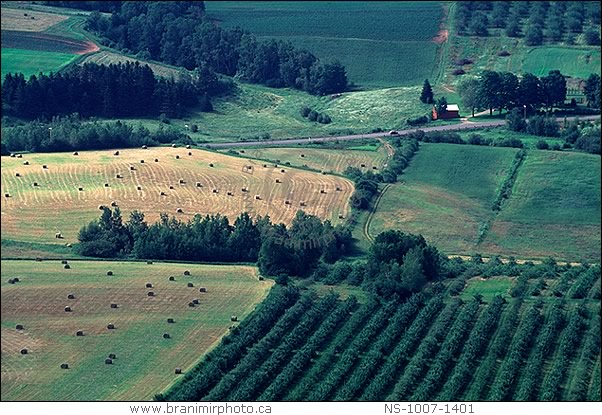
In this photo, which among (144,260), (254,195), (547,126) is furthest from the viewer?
(547,126)

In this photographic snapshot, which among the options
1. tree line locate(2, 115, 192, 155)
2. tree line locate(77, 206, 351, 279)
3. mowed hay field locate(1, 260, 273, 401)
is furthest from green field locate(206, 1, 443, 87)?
mowed hay field locate(1, 260, 273, 401)

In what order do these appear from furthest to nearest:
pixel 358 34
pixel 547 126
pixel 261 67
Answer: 1. pixel 358 34
2. pixel 261 67
3. pixel 547 126

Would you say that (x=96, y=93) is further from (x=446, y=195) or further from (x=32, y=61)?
(x=446, y=195)

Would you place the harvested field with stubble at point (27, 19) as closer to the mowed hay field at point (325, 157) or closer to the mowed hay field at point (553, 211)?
the mowed hay field at point (325, 157)

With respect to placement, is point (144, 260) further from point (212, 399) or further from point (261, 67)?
point (261, 67)

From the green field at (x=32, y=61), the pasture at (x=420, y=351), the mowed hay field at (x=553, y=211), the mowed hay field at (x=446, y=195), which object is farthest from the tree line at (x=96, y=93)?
the pasture at (x=420, y=351)
